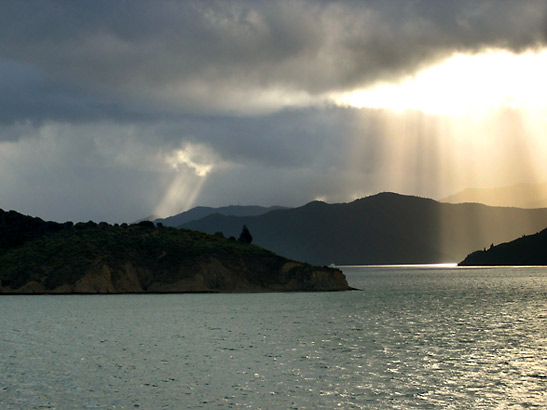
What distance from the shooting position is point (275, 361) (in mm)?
55594

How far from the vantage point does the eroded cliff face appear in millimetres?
169625

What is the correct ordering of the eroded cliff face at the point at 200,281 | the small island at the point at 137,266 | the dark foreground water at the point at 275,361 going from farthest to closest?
the small island at the point at 137,266 < the eroded cliff face at the point at 200,281 < the dark foreground water at the point at 275,361

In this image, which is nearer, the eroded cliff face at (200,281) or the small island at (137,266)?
the eroded cliff face at (200,281)

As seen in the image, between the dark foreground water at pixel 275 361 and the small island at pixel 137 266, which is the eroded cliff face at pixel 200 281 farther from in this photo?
the dark foreground water at pixel 275 361

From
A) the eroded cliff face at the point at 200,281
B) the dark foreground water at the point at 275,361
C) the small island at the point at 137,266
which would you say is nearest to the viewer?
the dark foreground water at the point at 275,361

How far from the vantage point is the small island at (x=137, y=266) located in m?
170

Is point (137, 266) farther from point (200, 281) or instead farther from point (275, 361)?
point (275, 361)

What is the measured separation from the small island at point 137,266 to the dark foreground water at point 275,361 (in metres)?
63.5

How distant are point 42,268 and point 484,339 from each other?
13506 cm

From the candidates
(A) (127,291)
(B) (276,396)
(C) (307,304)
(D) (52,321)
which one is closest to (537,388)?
(B) (276,396)

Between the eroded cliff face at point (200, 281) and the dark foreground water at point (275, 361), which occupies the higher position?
the eroded cliff face at point (200, 281)

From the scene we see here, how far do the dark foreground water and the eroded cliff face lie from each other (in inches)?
2467

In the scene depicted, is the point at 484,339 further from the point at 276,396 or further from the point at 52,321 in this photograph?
the point at 52,321

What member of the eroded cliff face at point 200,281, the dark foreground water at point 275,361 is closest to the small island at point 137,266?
the eroded cliff face at point 200,281
